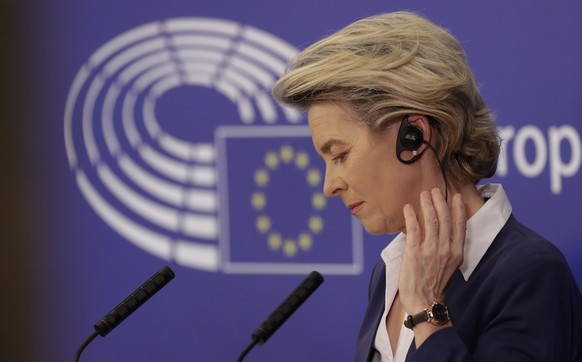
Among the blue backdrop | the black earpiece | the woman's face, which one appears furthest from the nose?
the blue backdrop

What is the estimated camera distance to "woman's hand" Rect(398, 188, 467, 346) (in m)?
1.38

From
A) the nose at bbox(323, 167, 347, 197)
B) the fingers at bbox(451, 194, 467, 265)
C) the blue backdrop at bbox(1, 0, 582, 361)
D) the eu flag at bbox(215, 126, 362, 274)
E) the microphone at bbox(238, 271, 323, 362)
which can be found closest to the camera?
the microphone at bbox(238, 271, 323, 362)

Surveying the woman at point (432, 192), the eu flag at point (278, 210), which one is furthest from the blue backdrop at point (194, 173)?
the woman at point (432, 192)

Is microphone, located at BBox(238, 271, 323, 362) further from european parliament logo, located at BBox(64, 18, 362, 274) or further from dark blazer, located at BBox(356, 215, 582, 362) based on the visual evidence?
european parliament logo, located at BBox(64, 18, 362, 274)

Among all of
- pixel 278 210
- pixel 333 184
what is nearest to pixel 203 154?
pixel 278 210

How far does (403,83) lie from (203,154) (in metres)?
1.05

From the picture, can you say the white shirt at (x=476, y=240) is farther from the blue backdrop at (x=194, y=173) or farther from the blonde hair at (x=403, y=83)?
the blue backdrop at (x=194, y=173)

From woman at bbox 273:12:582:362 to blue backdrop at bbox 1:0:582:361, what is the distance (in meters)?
0.65

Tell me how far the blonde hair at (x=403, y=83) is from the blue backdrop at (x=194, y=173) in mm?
659

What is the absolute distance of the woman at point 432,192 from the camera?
4.38 feet

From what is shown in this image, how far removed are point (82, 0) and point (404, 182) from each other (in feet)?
4.37

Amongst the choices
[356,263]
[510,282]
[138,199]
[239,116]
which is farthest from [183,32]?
[510,282]

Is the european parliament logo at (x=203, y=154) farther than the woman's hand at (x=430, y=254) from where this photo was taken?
Yes

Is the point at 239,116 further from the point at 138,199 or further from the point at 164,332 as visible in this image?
the point at 164,332
